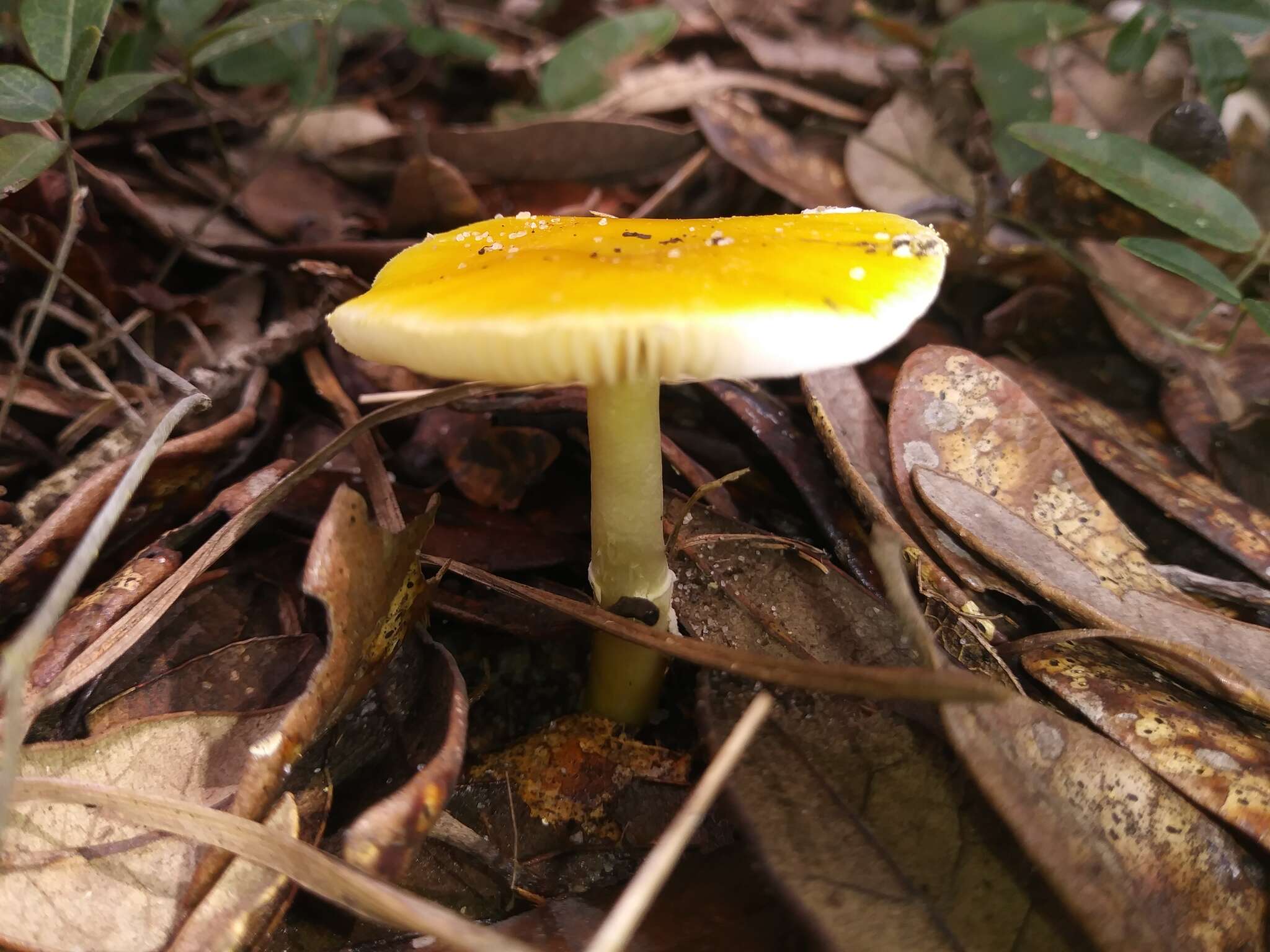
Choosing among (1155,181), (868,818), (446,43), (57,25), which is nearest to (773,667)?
(868,818)

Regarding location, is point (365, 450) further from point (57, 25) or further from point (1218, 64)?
point (1218, 64)

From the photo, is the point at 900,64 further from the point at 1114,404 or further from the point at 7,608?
the point at 7,608

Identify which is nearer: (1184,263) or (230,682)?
(230,682)

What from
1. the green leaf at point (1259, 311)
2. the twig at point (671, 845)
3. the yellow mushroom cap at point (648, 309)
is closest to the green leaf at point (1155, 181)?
the green leaf at point (1259, 311)

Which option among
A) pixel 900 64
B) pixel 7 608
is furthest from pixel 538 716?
pixel 900 64

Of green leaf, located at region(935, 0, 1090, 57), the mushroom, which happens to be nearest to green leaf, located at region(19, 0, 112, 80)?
the mushroom

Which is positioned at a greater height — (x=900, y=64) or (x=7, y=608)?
(x=900, y=64)
